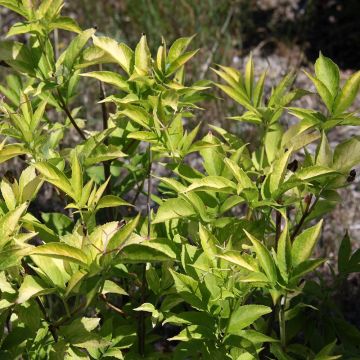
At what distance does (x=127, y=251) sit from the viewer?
130cm

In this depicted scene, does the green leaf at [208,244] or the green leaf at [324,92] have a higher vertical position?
the green leaf at [324,92]

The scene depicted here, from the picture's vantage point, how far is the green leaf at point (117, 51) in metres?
1.57

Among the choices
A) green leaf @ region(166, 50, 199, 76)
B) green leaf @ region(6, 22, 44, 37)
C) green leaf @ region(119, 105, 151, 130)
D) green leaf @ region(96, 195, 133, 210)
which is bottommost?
green leaf @ region(96, 195, 133, 210)

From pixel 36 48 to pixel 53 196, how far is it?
148 centimetres

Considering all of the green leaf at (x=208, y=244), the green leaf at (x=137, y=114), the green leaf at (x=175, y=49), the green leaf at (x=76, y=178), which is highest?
A: the green leaf at (x=175, y=49)

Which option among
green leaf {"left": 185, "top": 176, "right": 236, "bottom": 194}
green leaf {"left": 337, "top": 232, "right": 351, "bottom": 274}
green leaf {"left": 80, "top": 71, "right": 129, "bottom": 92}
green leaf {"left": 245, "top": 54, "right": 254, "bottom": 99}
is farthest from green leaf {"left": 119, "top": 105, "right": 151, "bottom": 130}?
green leaf {"left": 337, "top": 232, "right": 351, "bottom": 274}

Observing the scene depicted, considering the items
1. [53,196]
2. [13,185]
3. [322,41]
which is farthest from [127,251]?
[322,41]

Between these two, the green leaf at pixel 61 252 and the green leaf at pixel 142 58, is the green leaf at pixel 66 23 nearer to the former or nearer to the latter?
the green leaf at pixel 142 58

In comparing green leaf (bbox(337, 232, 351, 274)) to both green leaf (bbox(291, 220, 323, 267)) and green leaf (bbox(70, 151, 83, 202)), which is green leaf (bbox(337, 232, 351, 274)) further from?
green leaf (bbox(70, 151, 83, 202))

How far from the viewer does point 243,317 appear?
4.45 feet

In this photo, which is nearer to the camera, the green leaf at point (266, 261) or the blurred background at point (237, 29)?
the green leaf at point (266, 261)

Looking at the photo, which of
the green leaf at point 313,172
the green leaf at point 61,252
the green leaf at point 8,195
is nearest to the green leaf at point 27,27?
the green leaf at point 8,195

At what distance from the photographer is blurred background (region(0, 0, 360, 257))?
12.9ft

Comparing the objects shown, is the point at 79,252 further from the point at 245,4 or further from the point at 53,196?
the point at 245,4
